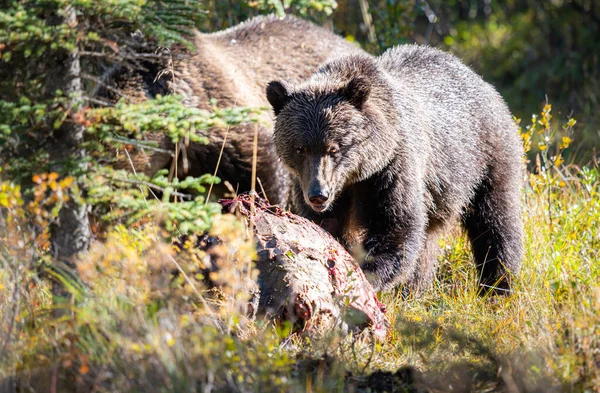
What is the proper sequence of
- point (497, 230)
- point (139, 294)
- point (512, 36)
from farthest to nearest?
point (512, 36) < point (497, 230) < point (139, 294)

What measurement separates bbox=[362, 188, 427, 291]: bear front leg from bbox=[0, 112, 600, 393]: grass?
533 millimetres

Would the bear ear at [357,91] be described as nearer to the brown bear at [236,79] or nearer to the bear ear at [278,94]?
the bear ear at [278,94]

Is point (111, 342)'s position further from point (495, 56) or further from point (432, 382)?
point (495, 56)

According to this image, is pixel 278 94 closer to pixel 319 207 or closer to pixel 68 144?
pixel 319 207

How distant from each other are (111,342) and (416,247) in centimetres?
276

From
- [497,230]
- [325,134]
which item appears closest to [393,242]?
[325,134]

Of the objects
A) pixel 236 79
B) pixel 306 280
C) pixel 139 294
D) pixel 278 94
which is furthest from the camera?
pixel 236 79

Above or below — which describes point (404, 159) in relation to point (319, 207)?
above

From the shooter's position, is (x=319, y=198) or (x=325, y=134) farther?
(x=325, y=134)

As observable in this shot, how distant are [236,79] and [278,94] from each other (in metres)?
2.05

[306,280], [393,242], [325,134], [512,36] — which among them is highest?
[325,134]

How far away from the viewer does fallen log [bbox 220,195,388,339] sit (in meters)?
4.81

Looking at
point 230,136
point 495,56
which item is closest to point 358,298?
point 230,136

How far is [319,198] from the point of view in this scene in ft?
17.8
